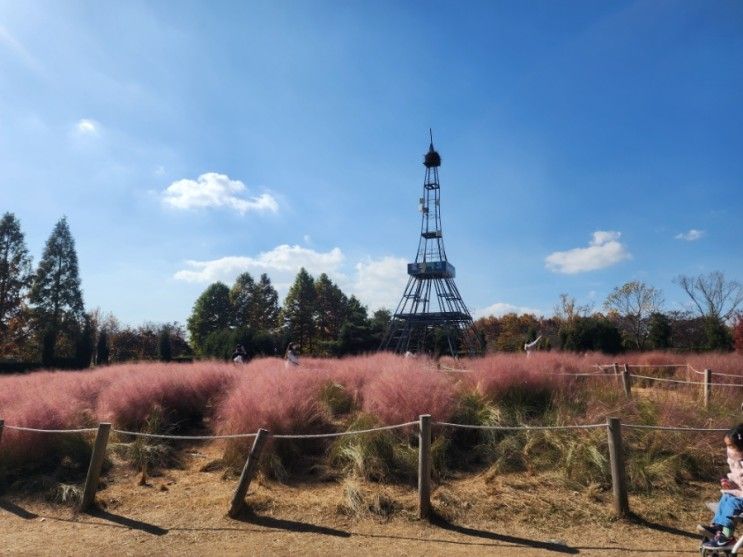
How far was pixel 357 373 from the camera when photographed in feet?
34.7

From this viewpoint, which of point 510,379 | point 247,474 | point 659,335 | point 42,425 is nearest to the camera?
point 247,474

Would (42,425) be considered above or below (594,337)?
below

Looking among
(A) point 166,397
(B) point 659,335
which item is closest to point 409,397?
(A) point 166,397

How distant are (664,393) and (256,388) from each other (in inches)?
315

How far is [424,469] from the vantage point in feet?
18.1

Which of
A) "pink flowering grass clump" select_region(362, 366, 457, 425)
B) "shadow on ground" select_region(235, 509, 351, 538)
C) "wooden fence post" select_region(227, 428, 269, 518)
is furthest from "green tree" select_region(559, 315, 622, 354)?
"wooden fence post" select_region(227, 428, 269, 518)

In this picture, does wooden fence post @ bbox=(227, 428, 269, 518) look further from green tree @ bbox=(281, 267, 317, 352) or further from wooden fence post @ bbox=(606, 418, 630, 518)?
green tree @ bbox=(281, 267, 317, 352)

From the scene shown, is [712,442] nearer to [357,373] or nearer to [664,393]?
[664,393]

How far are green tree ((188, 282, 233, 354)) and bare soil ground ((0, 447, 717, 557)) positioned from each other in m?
40.3

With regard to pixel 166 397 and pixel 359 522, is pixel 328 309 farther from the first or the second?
pixel 359 522

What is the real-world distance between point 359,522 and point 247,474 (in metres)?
1.37

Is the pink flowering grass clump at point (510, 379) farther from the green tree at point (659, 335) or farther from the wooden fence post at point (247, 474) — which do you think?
the green tree at point (659, 335)

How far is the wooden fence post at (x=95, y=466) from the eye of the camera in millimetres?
6082

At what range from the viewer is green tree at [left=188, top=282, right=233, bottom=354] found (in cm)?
4553
